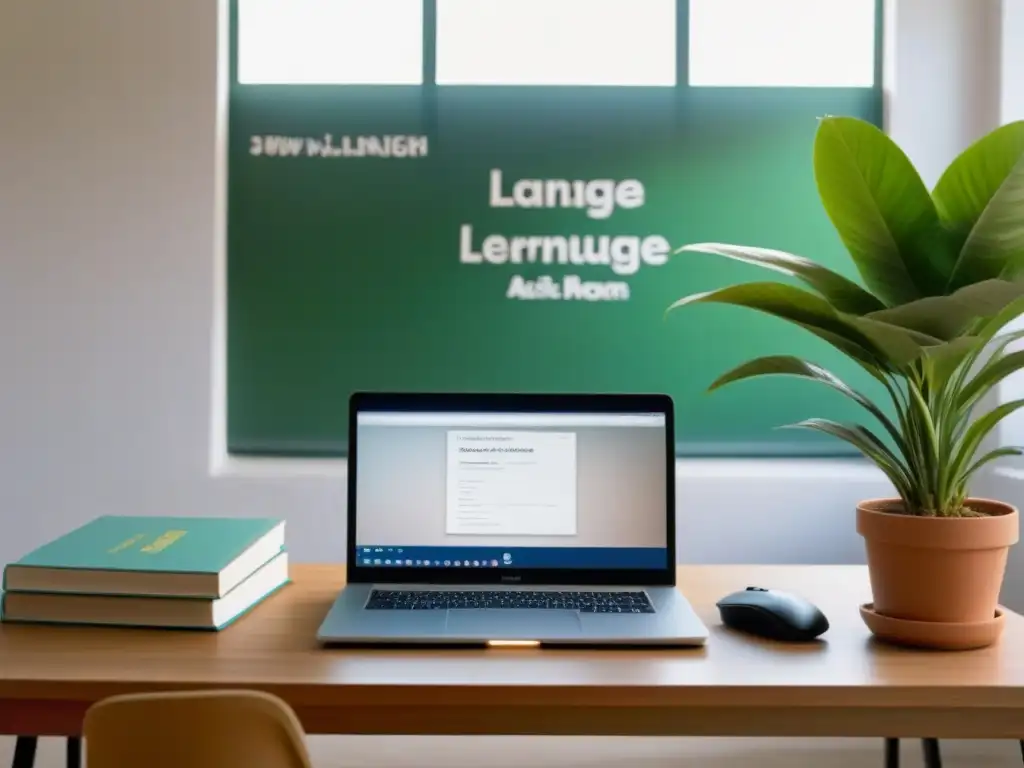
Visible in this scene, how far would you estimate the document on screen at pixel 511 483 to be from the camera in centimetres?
147

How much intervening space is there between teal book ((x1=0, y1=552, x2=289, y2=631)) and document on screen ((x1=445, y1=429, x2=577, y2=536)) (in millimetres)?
377

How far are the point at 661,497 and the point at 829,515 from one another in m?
1.55

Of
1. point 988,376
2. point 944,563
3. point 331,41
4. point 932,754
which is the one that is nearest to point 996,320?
point 988,376

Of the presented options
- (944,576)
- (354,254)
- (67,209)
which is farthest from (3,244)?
(944,576)

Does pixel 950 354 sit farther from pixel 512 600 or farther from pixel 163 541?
pixel 163 541

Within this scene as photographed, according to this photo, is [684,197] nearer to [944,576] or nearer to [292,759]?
[944,576]

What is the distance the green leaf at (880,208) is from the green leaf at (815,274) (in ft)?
0.11

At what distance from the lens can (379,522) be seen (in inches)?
57.8

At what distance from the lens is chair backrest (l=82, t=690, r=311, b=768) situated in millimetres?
896

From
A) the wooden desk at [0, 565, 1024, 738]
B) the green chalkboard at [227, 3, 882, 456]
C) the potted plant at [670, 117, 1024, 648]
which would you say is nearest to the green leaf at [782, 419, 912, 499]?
the potted plant at [670, 117, 1024, 648]

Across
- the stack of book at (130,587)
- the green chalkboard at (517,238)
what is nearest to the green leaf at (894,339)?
the stack of book at (130,587)

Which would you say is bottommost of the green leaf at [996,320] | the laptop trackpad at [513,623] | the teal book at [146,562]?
the laptop trackpad at [513,623]

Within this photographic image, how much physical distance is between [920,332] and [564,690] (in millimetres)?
617

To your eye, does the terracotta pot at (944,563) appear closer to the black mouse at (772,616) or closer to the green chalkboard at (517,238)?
the black mouse at (772,616)
